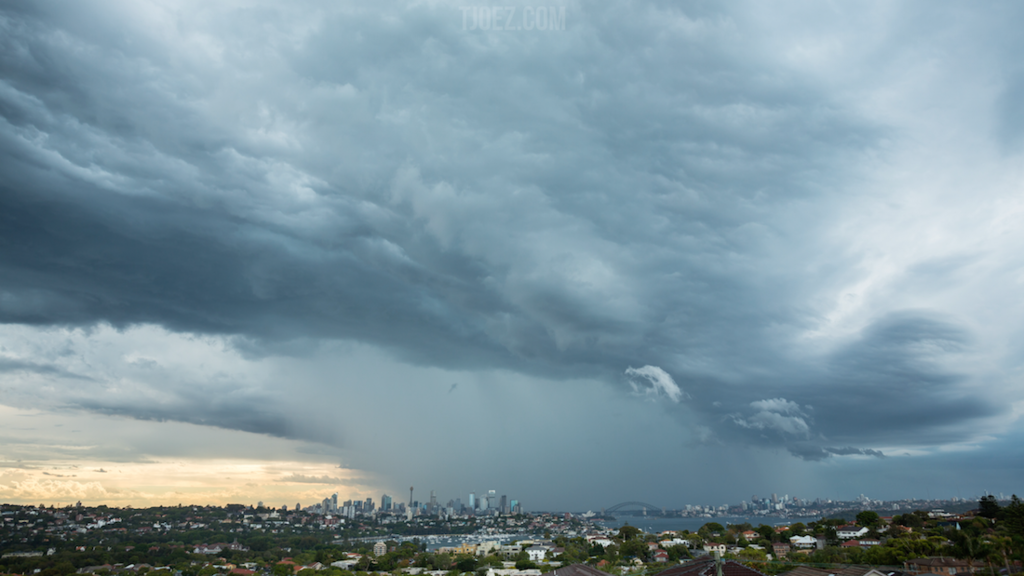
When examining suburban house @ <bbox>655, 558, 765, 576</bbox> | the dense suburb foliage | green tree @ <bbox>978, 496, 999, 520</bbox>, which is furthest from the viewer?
green tree @ <bbox>978, 496, 999, 520</bbox>

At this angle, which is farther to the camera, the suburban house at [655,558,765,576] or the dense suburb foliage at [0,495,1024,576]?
the dense suburb foliage at [0,495,1024,576]

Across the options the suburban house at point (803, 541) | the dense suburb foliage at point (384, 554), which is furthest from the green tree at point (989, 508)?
the suburban house at point (803, 541)

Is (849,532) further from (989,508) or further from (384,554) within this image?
(384,554)

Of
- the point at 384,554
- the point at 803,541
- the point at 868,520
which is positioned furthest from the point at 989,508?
the point at 384,554

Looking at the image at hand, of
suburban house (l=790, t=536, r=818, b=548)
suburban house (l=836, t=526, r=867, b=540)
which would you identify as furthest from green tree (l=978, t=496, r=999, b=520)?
suburban house (l=790, t=536, r=818, b=548)

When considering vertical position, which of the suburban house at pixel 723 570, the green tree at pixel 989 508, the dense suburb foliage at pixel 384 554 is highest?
the suburban house at pixel 723 570

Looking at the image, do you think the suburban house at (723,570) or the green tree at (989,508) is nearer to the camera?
the suburban house at (723,570)

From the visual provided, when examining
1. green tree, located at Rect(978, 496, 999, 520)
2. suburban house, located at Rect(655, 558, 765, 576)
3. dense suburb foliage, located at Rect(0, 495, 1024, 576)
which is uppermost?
suburban house, located at Rect(655, 558, 765, 576)

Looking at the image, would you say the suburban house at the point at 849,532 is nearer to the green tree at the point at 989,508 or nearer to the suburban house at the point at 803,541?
the suburban house at the point at 803,541

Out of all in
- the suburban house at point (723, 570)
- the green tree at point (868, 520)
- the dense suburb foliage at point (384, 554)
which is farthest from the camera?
the green tree at point (868, 520)

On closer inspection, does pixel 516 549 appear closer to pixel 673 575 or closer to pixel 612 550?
pixel 612 550

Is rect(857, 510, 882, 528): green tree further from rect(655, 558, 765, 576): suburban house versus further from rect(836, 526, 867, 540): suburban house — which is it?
rect(655, 558, 765, 576): suburban house

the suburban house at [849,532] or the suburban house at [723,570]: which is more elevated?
the suburban house at [723,570]

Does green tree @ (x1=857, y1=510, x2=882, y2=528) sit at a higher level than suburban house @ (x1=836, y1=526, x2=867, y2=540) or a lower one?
higher
